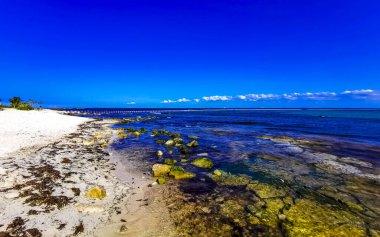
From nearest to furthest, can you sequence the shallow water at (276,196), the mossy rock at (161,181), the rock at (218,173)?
the shallow water at (276,196), the mossy rock at (161,181), the rock at (218,173)

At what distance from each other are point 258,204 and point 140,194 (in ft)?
13.3

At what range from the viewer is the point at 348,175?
1220 centimetres

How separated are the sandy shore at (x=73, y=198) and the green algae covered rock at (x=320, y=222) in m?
3.52

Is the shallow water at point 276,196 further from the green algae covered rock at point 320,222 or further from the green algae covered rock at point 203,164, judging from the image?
the green algae covered rock at point 203,164

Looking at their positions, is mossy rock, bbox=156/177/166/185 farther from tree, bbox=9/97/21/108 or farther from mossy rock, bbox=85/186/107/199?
tree, bbox=9/97/21/108

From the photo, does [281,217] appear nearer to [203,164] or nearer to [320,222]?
[320,222]

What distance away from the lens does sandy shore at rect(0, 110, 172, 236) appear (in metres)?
6.42

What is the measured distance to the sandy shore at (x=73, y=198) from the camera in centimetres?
642

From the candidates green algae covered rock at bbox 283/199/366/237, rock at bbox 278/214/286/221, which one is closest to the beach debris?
green algae covered rock at bbox 283/199/366/237

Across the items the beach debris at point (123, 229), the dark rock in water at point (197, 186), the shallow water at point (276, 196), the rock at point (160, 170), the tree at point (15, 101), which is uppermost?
the tree at point (15, 101)

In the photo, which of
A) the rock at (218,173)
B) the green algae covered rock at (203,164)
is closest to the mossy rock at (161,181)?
the rock at (218,173)

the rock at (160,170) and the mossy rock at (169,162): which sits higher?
the rock at (160,170)

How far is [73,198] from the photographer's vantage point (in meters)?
8.20

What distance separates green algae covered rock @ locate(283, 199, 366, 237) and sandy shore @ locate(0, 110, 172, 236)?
11.6 feet
